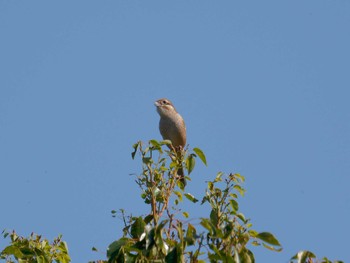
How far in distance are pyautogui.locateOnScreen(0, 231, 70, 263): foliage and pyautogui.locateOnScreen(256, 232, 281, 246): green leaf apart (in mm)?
1682

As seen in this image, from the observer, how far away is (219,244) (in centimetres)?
412

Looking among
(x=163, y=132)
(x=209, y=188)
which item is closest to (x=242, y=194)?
(x=209, y=188)

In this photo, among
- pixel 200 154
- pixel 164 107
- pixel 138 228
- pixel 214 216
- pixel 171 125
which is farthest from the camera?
pixel 164 107

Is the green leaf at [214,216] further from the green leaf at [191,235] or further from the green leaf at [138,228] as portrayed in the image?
the green leaf at [191,235]

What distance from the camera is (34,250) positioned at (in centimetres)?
502

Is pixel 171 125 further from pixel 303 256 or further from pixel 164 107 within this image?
pixel 303 256

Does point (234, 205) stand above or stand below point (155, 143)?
below

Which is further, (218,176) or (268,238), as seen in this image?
(218,176)

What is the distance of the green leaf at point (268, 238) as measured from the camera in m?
3.92

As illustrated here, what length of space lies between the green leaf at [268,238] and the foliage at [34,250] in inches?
66.2

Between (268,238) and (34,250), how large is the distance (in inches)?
71.8

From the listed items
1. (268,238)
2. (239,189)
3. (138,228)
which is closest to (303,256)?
(268,238)

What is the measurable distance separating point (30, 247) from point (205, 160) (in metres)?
1.39

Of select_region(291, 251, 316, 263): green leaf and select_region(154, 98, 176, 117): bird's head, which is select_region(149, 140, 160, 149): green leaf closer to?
select_region(291, 251, 316, 263): green leaf
